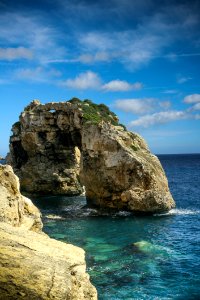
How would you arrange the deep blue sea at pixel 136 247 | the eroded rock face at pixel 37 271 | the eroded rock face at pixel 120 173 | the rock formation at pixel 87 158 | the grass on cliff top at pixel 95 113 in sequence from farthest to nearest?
the grass on cliff top at pixel 95 113
the rock formation at pixel 87 158
the eroded rock face at pixel 120 173
the deep blue sea at pixel 136 247
the eroded rock face at pixel 37 271

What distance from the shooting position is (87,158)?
56.8 m

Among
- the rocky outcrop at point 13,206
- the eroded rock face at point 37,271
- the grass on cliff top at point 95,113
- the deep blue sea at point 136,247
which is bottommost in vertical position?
the deep blue sea at point 136,247

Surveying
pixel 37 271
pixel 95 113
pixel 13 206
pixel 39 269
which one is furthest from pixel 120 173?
pixel 37 271

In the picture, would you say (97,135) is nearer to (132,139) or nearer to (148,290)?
(132,139)

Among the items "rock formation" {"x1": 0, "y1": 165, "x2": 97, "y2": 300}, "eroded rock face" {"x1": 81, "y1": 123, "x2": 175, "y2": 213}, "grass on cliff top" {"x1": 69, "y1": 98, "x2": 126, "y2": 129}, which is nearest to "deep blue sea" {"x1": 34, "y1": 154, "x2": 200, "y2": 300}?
"eroded rock face" {"x1": 81, "y1": 123, "x2": 175, "y2": 213}

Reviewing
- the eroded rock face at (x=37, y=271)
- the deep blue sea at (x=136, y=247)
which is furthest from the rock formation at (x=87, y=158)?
the eroded rock face at (x=37, y=271)

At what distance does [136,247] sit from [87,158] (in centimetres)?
2327

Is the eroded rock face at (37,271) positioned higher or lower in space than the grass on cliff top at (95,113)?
lower

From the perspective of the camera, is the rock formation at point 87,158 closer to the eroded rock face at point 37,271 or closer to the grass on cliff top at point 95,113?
the grass on cliff top at point 95,113

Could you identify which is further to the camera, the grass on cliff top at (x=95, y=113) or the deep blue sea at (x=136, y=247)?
the grass on cliff top at (x=95, y=113)

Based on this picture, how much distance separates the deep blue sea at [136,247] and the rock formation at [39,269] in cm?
1183

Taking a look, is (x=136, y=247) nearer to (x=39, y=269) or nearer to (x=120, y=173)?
(x=120, y=173)

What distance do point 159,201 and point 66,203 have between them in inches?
745

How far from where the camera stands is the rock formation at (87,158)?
52156mm
